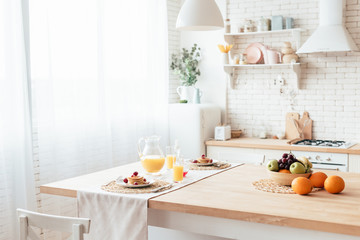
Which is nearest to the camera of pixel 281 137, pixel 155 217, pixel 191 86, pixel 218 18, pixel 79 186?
pixel 155 217

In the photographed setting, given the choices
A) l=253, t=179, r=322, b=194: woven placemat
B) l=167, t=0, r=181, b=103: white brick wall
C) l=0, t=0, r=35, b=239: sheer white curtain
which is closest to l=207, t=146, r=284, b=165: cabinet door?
l=253, t=179, r=322, b=194: woven placemat

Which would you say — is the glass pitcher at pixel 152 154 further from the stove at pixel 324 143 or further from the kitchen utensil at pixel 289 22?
the kitchen utensil at pixel 289 22

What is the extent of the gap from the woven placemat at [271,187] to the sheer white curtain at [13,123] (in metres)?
2.05

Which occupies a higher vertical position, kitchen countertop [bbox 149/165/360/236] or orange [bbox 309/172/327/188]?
orange [bbox 309/172/327/188]

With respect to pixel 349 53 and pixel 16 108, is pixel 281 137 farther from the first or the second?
pixel 16 108

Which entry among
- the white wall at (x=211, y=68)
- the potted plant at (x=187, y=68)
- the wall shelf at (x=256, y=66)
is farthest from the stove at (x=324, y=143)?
the potted plant at (x=187, y=68)

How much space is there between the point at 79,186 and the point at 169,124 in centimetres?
310

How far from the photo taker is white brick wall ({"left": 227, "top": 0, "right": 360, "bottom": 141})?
525cm

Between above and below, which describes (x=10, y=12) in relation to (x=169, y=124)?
above

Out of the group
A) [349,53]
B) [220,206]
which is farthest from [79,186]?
[349,53]

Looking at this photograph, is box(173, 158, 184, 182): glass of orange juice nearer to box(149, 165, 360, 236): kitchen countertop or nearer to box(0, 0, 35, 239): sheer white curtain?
box(149, 165, 360, 236): kitchen countertop

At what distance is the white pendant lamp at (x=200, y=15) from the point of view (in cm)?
322

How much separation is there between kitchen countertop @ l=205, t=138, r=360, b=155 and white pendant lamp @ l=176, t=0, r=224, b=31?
2204mm

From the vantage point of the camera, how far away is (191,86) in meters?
6.21
